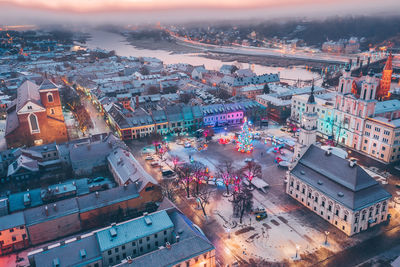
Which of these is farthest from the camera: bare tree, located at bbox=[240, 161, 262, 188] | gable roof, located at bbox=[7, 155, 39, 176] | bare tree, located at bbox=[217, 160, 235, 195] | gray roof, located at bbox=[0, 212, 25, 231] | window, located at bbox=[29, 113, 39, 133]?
window, located at bbox=[29, 113, 39, 133]

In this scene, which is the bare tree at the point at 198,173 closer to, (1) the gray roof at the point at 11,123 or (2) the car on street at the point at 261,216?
(2) the car on street at the point at 261,216

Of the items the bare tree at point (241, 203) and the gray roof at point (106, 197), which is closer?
the gray roof at point (106, 197)

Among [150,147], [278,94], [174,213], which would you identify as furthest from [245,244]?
[278,94]

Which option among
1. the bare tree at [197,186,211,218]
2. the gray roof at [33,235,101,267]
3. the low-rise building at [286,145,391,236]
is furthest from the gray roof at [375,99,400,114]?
the gray roof at [33,235,101,267]

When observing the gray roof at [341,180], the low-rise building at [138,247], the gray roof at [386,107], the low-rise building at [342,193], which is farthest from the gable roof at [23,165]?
the gray roof at [386,107]

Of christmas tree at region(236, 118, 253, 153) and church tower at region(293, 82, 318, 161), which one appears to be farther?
christmas tree at region(236, 118, 253, 153)

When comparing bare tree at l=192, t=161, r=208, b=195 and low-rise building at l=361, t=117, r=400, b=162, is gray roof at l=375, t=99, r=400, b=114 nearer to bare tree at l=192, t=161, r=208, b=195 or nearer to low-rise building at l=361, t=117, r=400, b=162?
low-rise building at l=361, t=117, r=400, b=162

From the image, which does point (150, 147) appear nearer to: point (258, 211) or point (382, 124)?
point (258, 211)
